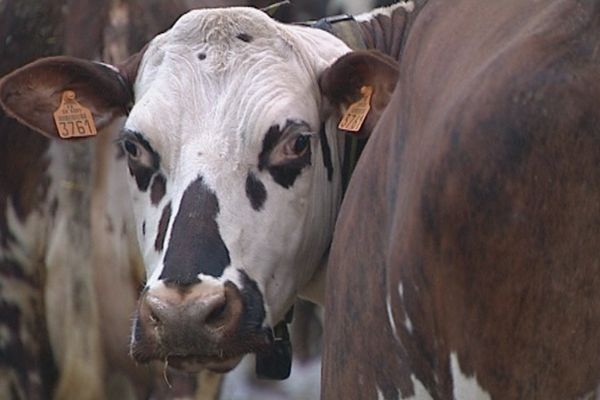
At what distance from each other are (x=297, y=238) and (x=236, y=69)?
1.38 feet

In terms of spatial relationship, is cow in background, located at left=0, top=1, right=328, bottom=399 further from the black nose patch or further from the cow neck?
the black nose patch

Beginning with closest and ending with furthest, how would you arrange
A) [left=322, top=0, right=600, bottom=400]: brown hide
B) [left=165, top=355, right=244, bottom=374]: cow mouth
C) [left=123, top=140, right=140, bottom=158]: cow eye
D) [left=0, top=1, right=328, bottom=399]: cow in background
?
[left=322, top=0, right=600, bottom=400]: brown hide, [left=165, top=355, right=244, bottom=374]: cow mouth, [left=123, top=140, right=140, bottom=158]: cow eye, [left=0, top=1, right=328, bottom=399]: cow in background

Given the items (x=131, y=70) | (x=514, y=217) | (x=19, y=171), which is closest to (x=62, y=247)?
(x=19, y=171)

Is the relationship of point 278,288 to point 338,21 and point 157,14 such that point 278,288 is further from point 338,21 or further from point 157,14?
point 157,14

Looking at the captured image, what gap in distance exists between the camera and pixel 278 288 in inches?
153

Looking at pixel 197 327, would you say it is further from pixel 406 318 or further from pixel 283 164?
pixel 406 318

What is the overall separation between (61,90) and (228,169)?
729 mm

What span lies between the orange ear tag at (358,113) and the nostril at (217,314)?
1.98 feet

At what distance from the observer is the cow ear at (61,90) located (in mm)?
4191

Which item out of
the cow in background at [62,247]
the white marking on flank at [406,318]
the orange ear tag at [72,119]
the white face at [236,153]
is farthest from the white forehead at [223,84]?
the cow in background at [62,247]

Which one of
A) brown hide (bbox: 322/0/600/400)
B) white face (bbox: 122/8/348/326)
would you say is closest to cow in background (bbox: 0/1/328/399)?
white face (bbox: 122/8/348/326)

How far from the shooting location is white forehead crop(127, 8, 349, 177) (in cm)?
379

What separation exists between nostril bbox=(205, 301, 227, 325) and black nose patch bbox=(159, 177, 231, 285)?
7cm

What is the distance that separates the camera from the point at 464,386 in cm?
245
